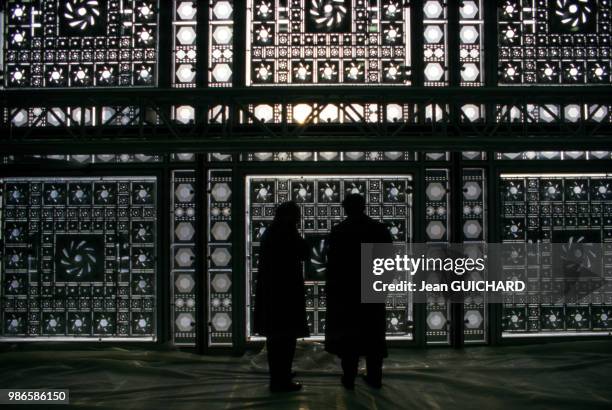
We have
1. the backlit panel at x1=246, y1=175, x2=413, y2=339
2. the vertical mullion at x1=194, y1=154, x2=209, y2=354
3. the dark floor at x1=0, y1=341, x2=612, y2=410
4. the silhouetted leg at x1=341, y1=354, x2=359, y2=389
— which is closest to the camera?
the dark floor at x1=0, y1=341, x2=612, y2=410

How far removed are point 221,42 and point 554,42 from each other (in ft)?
13.8

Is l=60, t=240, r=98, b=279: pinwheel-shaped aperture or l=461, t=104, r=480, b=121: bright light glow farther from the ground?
l=461, t=104, r=480, b=121: bright light glow

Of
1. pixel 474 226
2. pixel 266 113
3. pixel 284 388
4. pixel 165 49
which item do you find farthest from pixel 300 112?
pixel 284 388

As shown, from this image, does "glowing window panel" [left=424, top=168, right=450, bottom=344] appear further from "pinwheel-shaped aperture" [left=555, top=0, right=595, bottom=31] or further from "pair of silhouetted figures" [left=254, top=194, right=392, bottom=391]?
"pinwheel-shaped aperture" [left=555, top=0, right=595, bottom=31]

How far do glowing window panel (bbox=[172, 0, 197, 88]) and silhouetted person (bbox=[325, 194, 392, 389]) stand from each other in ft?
11.0

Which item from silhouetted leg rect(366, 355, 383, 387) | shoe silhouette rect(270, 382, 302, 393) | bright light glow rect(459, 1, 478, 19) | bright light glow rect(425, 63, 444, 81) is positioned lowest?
shoe silhouette rect(270, 382, 302, 393)

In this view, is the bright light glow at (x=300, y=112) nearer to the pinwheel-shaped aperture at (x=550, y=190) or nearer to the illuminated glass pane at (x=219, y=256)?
the illuminated glass pane at (x=219, y=256)

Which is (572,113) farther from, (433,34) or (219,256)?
(219,256)

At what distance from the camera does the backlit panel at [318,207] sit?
662 cm

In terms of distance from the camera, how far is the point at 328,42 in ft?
22.1

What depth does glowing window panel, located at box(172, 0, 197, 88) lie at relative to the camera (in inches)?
266

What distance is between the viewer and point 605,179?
21.9 ft

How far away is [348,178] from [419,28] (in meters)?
2.07

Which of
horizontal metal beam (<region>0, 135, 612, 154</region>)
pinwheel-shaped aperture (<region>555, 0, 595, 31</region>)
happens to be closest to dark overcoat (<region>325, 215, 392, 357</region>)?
horizontal metal beam (<region>0, 135, 612, 154</region>)
